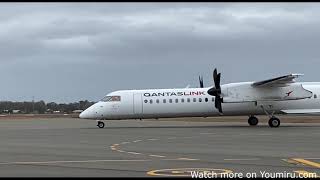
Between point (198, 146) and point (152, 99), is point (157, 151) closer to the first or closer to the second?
point (198, 146)

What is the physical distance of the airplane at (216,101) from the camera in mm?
34938

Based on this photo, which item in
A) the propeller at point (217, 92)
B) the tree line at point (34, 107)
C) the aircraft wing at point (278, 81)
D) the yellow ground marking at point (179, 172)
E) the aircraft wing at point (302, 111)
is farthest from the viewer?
the tree line at point (34, 107)

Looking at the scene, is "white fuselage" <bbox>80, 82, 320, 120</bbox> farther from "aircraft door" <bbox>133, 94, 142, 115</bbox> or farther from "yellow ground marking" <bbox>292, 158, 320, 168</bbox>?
"yellow ground marking" <bbox>292, 158, 320, 168</bbox>

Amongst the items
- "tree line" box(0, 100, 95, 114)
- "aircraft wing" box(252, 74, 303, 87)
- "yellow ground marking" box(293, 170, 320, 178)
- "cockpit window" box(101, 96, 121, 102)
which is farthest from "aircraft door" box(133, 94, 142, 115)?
"tree line" box(0, 100, 95, 114)

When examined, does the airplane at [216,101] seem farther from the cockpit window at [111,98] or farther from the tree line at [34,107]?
the tree line at [34,107]

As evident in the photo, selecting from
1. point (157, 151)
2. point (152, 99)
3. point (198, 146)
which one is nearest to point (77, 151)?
point (157, 151)

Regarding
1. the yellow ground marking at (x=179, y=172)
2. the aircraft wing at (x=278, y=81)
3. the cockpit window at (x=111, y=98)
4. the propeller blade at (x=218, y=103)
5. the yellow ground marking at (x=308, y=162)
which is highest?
the aircraft wing at (x=278, y=81)

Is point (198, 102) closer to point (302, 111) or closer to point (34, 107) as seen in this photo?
point (302, 111)

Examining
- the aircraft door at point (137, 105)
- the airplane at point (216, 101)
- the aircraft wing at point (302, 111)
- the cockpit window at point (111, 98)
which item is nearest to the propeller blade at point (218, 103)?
the airplane at point (216, 101)

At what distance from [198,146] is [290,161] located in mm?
5673

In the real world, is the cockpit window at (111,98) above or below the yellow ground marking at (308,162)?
above

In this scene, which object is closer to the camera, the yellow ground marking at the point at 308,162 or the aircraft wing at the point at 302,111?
the yellow ground marking at the point at 308,162

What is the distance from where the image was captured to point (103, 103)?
36.4 m

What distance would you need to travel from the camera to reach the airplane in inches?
1375
